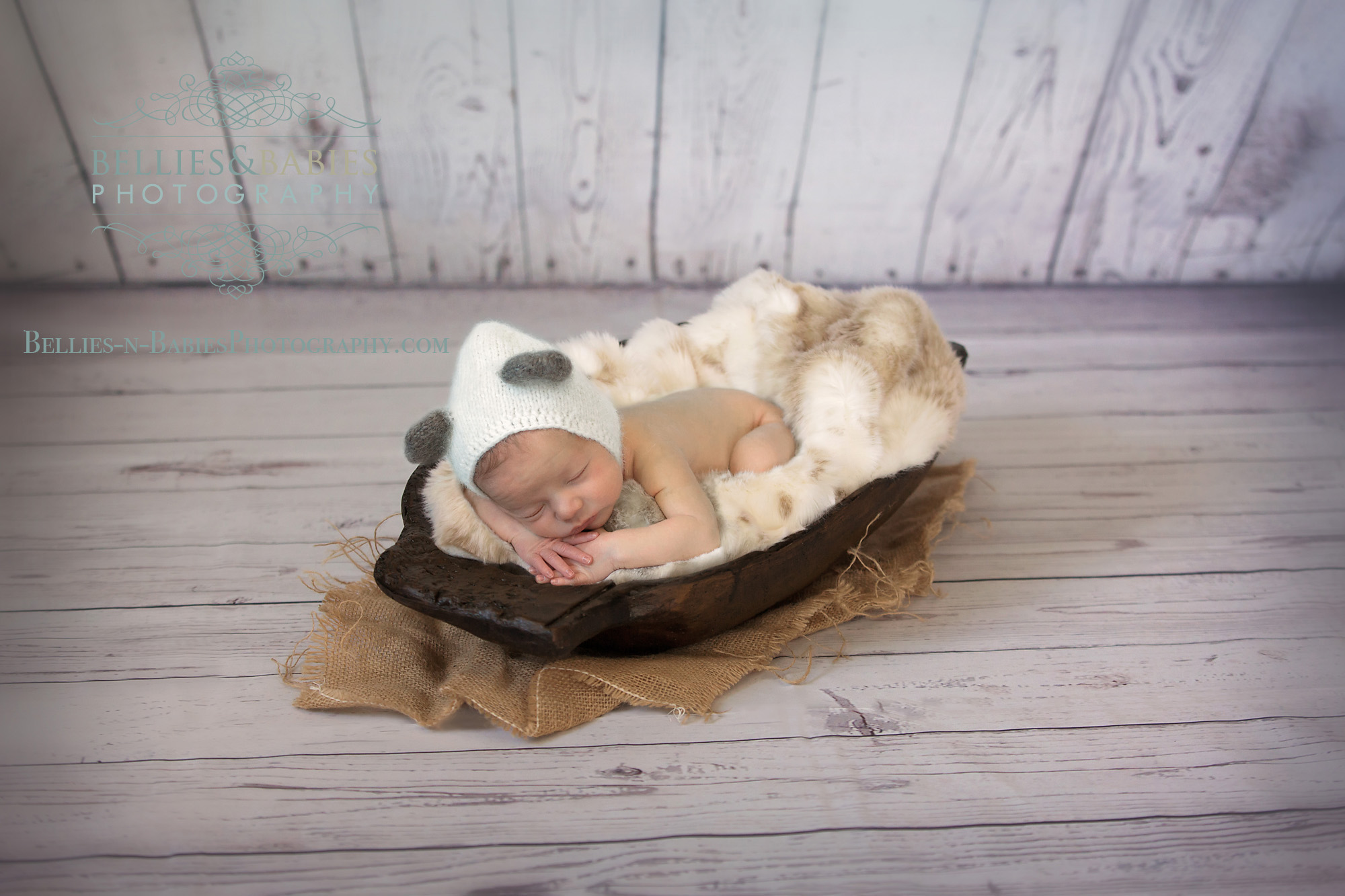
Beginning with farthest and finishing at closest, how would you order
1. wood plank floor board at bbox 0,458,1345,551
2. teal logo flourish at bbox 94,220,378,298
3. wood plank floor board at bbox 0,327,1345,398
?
teal logo flourish at bbox 94,220,378,298 < wood plank floor board at bbox 0,327,1345,398 < wood plank floor board at bbox 0,458,1345,551

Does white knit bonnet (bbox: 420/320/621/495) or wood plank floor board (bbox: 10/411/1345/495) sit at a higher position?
white knit bonnet (bbox: 420/320/621/495)

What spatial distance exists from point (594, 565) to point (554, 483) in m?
0.12

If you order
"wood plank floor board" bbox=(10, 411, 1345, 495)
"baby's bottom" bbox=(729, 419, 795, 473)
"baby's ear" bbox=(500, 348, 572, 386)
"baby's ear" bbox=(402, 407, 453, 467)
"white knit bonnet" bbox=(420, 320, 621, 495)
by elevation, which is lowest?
"wood plank floor board" bbox=(10, 411, 1345, 495)

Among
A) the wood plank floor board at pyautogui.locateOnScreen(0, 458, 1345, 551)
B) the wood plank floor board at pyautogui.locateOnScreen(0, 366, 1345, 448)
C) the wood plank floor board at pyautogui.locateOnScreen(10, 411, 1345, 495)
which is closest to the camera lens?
the wood plank floor board at pyautogui.locateOnScreen(0, 458, 1345, 551)

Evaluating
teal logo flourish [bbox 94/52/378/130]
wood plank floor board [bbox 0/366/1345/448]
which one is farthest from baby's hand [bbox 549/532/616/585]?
teal logo flourish [bbox 94/52/378/130]

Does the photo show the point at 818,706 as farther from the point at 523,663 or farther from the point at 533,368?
the point at 533,368

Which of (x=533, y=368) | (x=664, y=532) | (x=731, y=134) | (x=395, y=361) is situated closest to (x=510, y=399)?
(x=533, y=368)

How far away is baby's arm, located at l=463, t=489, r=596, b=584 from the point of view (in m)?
1.14

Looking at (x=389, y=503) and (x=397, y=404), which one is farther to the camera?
(x=397, y=404)

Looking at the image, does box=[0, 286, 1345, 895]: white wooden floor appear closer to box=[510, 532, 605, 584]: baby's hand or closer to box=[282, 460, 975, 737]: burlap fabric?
box=[282, 460, 975, 737]: burlap fabric

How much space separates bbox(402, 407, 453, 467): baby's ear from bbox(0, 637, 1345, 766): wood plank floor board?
1.14ft

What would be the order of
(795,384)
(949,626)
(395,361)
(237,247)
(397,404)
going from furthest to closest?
(237,247) → (395,361) → (397,404) → (795,384) → (949,626)

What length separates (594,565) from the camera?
3.75ft

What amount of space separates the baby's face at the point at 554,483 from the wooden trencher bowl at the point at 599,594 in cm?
8
